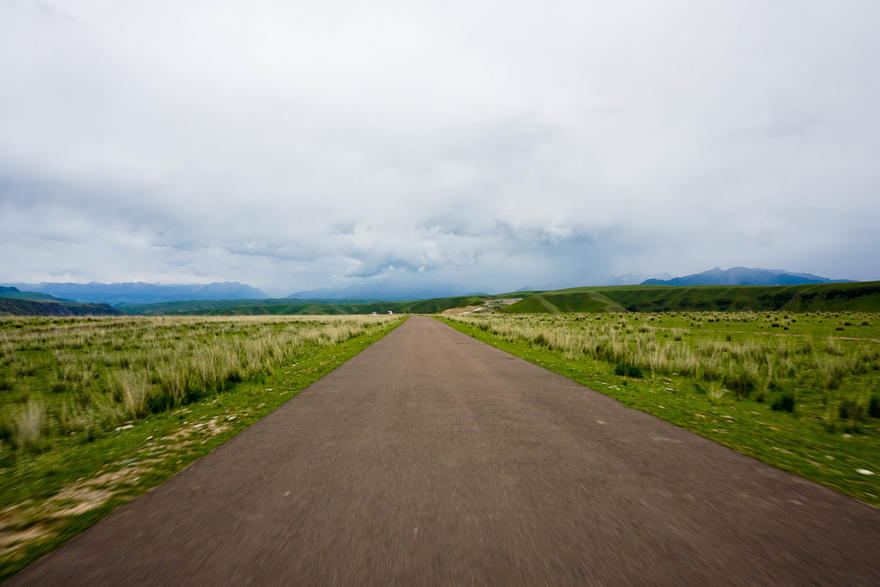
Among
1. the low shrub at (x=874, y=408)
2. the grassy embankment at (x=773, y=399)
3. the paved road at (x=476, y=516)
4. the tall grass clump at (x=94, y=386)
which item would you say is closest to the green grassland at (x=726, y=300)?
the grassy embankment at (x=773, y=399)

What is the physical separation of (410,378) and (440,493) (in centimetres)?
641

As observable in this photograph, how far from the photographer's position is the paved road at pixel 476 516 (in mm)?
2576

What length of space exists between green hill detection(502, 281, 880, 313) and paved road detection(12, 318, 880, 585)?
394 ft

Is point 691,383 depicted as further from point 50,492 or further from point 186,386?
point 186,386

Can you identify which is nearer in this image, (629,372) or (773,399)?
(773,399)

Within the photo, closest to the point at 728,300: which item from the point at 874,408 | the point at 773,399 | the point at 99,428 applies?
the point at 773,399

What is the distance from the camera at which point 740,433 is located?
583 centimetres

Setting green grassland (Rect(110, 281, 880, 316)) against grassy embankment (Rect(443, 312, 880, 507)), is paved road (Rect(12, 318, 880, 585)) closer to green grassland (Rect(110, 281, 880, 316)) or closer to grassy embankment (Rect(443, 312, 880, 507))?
grassy embankment (Rect(443, 312, 880, 507))

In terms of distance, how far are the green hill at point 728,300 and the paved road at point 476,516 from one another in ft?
394

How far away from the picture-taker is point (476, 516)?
3266mm

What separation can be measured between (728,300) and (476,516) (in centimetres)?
17428

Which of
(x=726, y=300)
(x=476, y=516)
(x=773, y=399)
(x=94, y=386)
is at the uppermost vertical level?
(x=476, y=516)

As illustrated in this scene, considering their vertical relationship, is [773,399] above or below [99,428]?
below

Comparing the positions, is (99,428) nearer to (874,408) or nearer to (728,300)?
(874,408)
